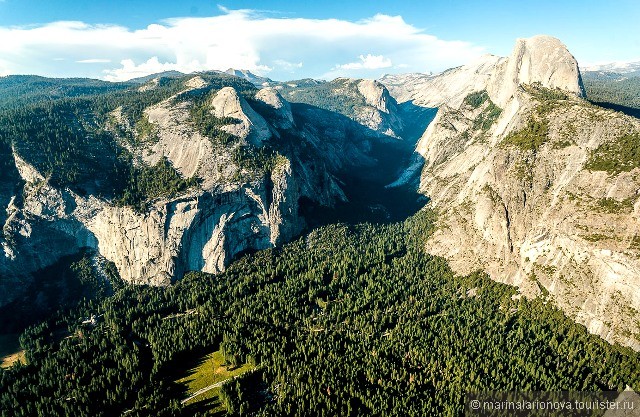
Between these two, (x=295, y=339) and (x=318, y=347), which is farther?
(x=295, y=339)

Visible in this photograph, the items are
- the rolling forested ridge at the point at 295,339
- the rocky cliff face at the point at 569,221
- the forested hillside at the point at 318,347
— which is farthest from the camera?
the rocky cliff face at the point at 569,221

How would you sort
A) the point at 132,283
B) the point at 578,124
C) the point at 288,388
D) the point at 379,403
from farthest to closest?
the point at 132,283, the point at 578,124, the point at 288,388, the point at 379,403

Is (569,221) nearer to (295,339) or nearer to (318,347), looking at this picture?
(318,347)

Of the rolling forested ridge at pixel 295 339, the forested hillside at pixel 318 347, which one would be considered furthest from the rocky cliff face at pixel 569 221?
the forested hillside at pixel 318 347

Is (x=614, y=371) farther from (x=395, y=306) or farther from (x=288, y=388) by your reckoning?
(x=288, y=388)

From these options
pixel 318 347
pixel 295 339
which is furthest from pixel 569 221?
pixel 295 339

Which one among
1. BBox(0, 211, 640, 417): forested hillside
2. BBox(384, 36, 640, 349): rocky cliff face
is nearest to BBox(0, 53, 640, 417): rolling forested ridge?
BBox(0, 211, 640, 417): forested hillside

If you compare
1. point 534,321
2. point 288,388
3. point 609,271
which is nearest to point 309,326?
point 288,388

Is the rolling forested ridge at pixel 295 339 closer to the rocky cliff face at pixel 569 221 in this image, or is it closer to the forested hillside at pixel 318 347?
the forested hillside at pixel 318 347
